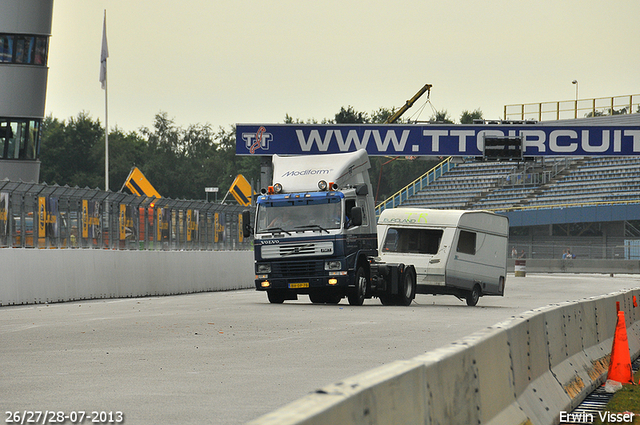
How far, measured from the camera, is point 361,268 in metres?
22.6

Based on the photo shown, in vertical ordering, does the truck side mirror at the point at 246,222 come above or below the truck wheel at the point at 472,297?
above

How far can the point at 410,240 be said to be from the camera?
1035 inches

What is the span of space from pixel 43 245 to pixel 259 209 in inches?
193

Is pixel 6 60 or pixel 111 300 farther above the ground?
pixel 6 60

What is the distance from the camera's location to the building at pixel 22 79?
1628 inches

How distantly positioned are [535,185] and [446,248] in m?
49.8

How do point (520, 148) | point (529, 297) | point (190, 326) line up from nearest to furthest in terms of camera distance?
point (190, 326) → point (529, 297) → point (520, 148)

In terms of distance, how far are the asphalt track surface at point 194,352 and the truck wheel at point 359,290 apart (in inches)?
29.8

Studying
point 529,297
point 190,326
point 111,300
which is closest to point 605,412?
point 190,326

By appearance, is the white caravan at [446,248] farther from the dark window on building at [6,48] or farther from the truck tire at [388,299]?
the dark window on building at [6,48]

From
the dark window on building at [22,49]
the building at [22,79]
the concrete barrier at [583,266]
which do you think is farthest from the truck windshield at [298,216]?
the concrete barrier at [583,266]

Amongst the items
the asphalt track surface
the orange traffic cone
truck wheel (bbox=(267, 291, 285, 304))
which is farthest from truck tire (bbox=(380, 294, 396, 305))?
the orange traffic cone

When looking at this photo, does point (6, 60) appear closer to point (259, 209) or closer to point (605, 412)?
point (259, 209)

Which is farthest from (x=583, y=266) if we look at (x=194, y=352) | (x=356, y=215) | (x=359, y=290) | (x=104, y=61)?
(x=194, y=352)
